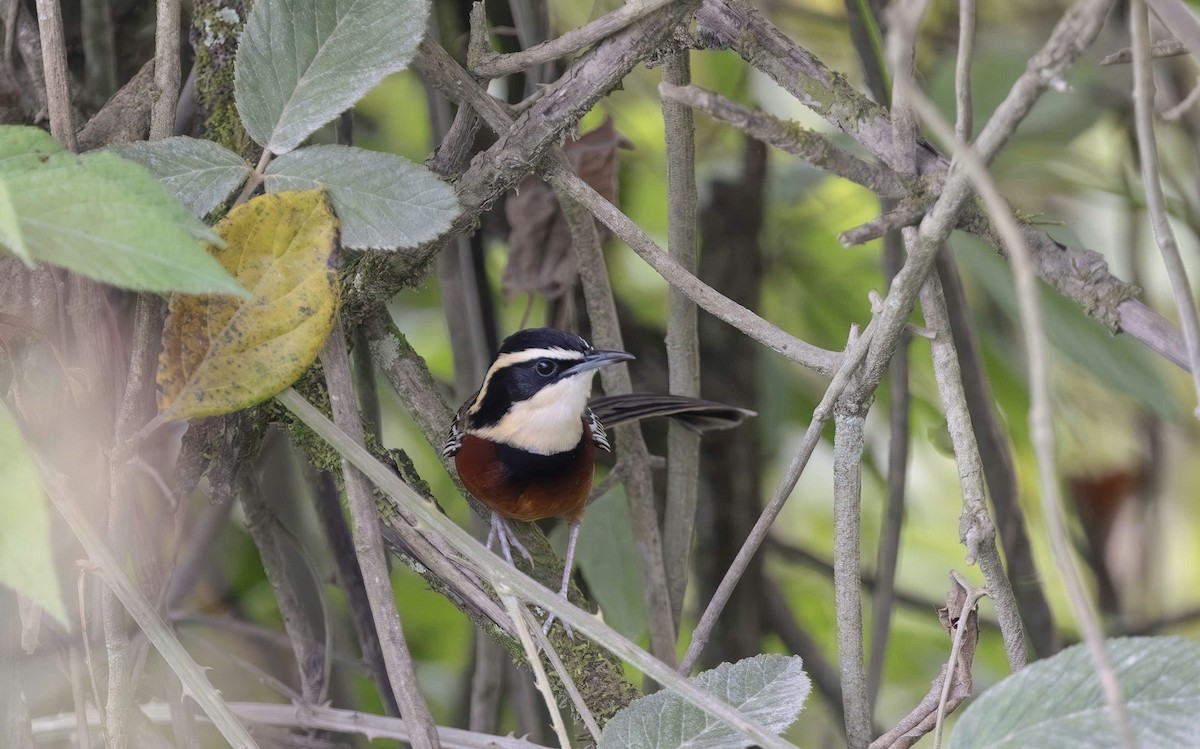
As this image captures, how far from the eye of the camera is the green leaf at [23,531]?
3.30 feet

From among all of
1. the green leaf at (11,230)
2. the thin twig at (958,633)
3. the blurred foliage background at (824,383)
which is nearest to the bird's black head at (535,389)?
the blurred foliage background at (824,383)

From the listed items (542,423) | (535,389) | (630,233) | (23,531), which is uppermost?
(630,233)

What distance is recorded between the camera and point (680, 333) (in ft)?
8.07

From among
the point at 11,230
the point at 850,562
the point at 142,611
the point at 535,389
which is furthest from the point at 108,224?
the point at 535,389

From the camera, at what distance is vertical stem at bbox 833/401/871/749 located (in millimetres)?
1600

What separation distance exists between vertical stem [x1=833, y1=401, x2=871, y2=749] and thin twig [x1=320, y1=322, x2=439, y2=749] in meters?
0.63

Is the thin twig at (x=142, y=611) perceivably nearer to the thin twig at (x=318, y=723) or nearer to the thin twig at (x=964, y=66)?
the thin twig at (x=318, y=723)

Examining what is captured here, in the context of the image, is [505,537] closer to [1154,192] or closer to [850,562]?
[850,562]

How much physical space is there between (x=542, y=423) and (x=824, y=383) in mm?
1462

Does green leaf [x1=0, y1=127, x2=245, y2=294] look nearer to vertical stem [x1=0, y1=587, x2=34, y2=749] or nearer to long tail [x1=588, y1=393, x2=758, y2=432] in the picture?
vertical stem [x1=0, y1=587, x2=34, y2=749]

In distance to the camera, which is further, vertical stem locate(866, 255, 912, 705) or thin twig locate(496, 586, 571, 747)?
vertical stem locate(866, 255, 912, 705)

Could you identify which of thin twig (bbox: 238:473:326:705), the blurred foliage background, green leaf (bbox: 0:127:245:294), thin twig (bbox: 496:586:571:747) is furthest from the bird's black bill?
green leaf (bbox: 0:127:245:294)

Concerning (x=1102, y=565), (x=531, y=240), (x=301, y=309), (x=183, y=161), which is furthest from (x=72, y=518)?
(x=1102, y=565)

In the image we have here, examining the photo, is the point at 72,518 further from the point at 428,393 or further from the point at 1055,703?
the point at 1055,703
